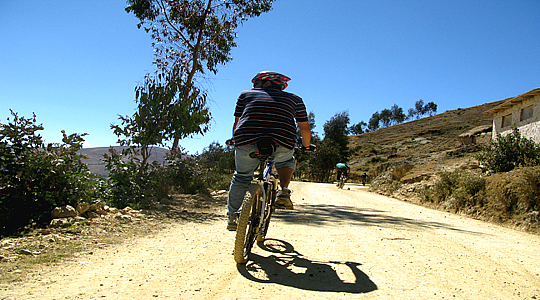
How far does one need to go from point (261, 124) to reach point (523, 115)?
18.5 metres

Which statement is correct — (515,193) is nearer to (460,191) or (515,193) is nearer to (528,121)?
(460,191)

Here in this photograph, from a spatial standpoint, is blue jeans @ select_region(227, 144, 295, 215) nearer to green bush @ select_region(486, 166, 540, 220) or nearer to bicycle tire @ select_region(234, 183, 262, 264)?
bicycle tire @ select_region(234, 183, 262, 264)

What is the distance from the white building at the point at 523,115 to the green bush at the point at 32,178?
15382 millimetres

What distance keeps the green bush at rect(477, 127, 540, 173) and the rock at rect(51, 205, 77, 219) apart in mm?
11867

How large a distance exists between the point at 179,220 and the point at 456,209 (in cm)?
805

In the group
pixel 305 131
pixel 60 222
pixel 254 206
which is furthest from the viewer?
pixel 60 222

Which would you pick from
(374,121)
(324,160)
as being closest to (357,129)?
(374,121)

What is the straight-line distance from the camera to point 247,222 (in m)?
2.88

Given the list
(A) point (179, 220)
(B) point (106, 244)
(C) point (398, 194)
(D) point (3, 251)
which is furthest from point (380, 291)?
(C) point (398, 194)

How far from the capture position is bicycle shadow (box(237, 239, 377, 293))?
2543 millimetres

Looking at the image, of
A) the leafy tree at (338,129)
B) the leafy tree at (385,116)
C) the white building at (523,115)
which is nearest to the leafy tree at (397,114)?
the leafy tree at (385,116)

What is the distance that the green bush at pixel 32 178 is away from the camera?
14.6ft

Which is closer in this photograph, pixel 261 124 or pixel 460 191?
pixel 261 124

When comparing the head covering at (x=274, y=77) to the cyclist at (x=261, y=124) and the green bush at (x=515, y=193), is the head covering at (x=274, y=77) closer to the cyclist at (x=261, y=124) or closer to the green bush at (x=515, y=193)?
the cyclist at (x=261, y=124)
